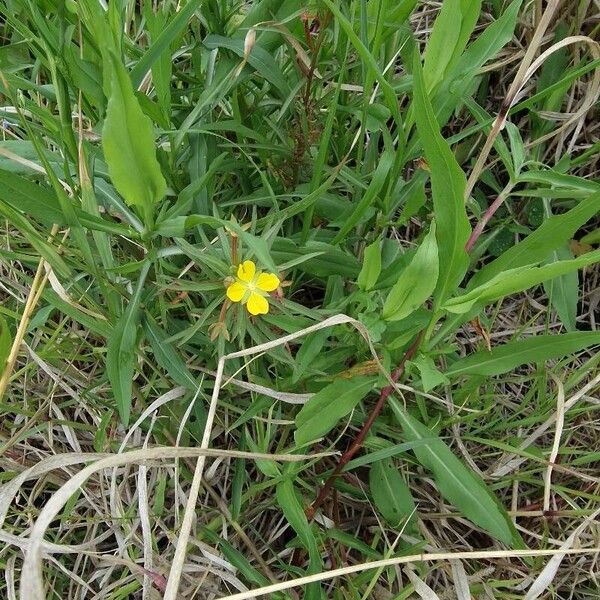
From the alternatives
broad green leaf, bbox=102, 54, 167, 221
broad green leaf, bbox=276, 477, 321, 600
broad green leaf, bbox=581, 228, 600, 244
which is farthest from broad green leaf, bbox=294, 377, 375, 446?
broad green leaf, bbox=581, 228, 600, 244

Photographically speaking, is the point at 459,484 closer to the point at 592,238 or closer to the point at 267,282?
the point at 267,282

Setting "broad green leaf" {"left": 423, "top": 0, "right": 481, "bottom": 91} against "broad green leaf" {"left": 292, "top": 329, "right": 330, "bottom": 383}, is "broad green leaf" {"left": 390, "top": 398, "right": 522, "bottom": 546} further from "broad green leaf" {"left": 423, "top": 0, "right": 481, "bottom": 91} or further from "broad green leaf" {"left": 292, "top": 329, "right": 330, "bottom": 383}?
"broad green leaf" {"left": 423, "top": 0, "right": 481, "bottom": 91}

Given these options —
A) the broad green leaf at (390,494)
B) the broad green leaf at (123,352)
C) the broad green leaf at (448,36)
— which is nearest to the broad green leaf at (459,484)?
the broad green leaf at (390,494)

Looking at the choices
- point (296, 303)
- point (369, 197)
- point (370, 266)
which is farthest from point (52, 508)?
point (369, 197)

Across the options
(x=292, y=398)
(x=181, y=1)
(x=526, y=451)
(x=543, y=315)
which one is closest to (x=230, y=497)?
(x=292, y=398)

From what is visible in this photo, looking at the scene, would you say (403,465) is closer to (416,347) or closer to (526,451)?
(526,451)

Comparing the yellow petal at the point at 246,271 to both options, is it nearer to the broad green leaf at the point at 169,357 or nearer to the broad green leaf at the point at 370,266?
the broad green leaf at the point at 370,266

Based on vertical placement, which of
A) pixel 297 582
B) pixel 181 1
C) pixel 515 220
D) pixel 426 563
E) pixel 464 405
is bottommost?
pixel 426 563
